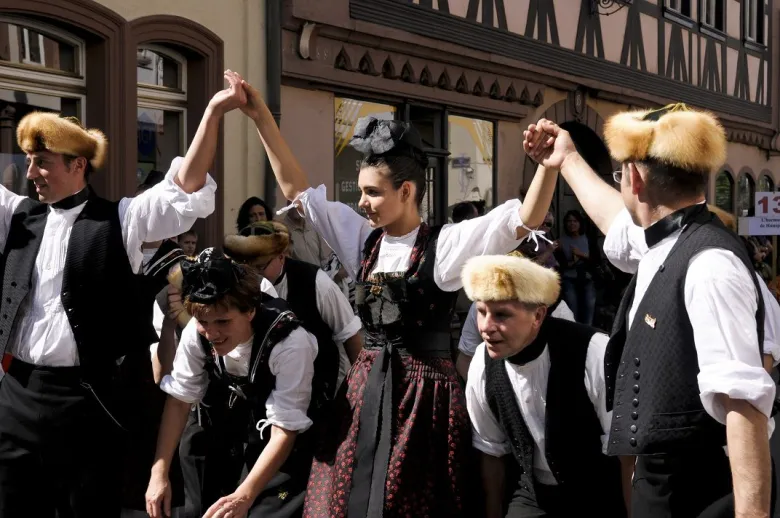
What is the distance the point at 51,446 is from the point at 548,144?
194 centimetres

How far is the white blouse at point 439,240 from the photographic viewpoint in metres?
3.37

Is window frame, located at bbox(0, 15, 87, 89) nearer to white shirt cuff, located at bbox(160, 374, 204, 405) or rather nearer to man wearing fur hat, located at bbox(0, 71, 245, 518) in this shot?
man wearing fur hat, located at bbox(0, 71, 245, 518)

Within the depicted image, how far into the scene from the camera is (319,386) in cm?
390

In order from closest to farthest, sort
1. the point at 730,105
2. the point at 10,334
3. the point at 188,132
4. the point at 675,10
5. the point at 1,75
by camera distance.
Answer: the point at 10,334 < the point at 1,75 < the point at 188,132 < the point at 675,10 < the point at 730,105

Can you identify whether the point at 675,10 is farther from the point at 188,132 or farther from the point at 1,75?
the point at 1,75

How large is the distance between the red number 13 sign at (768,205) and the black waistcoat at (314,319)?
983 cm

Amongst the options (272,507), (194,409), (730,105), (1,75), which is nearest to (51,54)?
(1,75)

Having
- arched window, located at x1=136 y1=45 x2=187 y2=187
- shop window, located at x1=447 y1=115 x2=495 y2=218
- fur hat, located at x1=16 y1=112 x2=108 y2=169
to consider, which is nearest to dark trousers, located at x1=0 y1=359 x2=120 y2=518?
fur hat, located at x1=16 y1=112 x2=108 y2=169

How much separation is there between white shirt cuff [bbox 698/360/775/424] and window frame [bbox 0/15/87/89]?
5.68 meters

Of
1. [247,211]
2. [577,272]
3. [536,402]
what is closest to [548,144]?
[536,402]

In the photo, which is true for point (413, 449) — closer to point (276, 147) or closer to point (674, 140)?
point (276, 147)

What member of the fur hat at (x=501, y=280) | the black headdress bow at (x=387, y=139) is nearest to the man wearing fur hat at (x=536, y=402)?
the fur hat at (x=501, y=280)

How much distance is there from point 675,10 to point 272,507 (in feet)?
46.5

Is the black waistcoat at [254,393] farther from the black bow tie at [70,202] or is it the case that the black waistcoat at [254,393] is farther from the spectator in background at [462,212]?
the spectator in background at [462,212]
